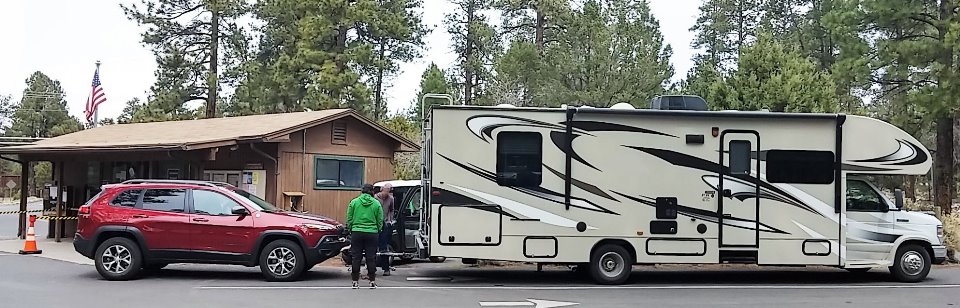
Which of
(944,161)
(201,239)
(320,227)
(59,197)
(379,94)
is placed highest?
(379,94)

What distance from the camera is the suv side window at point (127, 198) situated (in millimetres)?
13602

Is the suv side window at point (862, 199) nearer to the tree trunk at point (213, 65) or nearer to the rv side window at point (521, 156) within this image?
the rv side window at point (521, 156)

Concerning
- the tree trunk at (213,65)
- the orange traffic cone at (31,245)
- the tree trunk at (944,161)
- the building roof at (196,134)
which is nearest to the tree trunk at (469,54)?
the tree trunk at (213,65)

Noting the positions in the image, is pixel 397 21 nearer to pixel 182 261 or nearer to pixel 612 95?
pixel 612 95

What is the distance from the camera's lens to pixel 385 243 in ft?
48.1

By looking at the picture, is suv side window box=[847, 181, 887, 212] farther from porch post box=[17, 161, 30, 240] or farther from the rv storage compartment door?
porch post box=[17, 161, 30, 240]

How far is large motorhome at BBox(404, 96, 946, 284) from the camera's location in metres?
13.1

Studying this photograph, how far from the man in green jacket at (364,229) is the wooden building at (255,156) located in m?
5.89

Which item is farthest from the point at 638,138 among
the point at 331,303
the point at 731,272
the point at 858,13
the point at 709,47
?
the point at 709,47

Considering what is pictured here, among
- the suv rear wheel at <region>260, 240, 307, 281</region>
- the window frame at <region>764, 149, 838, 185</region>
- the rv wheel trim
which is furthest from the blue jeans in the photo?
the rv wheel trim

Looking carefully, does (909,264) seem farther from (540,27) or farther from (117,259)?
(540,27)

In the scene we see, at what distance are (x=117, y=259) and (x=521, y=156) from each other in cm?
626

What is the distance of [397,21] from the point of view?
108ft

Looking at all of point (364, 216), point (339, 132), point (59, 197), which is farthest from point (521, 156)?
point (59, 197)
